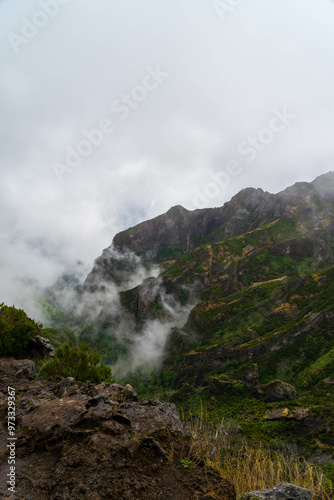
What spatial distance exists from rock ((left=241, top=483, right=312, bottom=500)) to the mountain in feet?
157

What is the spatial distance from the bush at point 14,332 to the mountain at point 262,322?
1735 inches

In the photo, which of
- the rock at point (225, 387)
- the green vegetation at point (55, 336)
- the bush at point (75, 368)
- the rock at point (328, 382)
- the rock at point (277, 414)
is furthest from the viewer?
the green vegetation at point (55, 336)

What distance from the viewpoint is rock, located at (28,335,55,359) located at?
2391 cm

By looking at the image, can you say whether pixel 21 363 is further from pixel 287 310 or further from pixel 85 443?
pixel 287 310

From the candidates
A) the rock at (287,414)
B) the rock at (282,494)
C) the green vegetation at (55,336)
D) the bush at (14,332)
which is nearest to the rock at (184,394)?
the rock at (287,414)

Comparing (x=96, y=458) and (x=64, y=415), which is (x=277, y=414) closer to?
(x=64, y=415)

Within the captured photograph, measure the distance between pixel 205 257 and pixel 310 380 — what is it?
115m

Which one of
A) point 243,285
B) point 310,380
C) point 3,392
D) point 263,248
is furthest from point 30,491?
point 263,248

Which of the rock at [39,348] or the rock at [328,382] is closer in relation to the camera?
the rock at [39,348]

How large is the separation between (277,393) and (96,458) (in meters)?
69.3

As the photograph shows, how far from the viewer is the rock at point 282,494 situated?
14.0 feet

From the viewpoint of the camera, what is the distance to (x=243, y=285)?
14275cm

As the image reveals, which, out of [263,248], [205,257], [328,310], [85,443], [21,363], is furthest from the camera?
[205,257]

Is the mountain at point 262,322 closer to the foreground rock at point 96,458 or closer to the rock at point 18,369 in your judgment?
the rock at point 18,369
